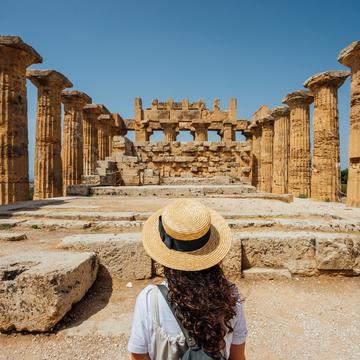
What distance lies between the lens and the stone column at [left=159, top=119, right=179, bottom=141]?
2341cm

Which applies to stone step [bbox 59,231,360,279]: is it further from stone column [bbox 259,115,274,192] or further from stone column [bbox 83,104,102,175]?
stone column [bbox 259,115,274,192]

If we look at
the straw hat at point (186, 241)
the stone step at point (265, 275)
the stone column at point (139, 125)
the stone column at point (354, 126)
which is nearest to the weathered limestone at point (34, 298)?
the straw hat at point (186, 241)

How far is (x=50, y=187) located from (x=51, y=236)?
9.04m

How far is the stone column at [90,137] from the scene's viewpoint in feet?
59.0

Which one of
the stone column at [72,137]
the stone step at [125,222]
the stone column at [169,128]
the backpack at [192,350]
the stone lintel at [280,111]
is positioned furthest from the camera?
the stone column at [169,128]

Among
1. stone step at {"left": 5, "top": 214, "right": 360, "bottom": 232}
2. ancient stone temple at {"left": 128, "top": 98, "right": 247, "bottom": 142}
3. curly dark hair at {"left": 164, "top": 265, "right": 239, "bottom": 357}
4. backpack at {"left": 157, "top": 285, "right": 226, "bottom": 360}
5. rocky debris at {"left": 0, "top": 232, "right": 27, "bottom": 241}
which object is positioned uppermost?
ancient stone temple at {"left": 128, "top": 98, "right": 247, "bottom": 142}

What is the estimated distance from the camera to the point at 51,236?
3.71 m

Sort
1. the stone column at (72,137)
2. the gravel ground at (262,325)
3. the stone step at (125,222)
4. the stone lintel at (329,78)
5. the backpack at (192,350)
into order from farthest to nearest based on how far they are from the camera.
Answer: the stone column at (72,137), the stone lintel at (329,78), the stone step at (125,222), the gravel ground at (262,325), the backpack at (192,350)

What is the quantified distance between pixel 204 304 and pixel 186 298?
0.08 meters

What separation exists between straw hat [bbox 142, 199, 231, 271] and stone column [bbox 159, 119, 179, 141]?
73.3ft

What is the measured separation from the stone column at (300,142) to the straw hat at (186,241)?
14.2 metres

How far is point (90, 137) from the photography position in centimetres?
1811

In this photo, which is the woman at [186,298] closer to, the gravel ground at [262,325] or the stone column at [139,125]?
the gravel ground at [262,325]

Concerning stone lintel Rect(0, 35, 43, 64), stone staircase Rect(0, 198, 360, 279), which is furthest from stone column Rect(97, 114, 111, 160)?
stone staircase Rect(0, 198, 360, 279)
